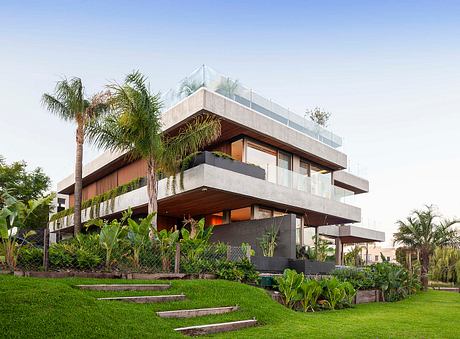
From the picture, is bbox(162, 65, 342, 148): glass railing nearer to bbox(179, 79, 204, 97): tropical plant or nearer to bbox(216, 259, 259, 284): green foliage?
bbox(179, 79, 204, 97): tropical plant

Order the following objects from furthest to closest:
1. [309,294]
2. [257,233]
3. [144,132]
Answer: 1. [257,233]
2. [144,132]
3. [309,294]

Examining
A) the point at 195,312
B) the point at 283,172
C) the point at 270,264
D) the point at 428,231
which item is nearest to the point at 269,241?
the point at 270,264

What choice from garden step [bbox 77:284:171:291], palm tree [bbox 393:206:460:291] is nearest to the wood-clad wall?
garden step [bbox 77:284:171:291]

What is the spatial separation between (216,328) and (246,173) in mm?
10332

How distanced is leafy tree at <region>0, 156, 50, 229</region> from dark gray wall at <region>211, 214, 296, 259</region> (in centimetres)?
1692

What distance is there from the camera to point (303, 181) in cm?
2105

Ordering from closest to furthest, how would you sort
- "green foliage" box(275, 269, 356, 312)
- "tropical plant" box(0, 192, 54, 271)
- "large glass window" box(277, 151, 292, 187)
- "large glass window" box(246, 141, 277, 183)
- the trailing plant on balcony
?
"tropical plant" box(0, 192, 54, 271)
"green foliage" box(275, 269, 356, 312)
"large glass window" box(246, 141, 277, 183)
"large glass window" box(277, 151, 292, 187)
the trailing plant on balcony

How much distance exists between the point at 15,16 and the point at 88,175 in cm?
1656

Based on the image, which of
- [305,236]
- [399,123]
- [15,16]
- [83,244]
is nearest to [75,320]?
[83,244]

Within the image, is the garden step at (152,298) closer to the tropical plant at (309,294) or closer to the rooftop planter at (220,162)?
the tropical plant at (309,294)

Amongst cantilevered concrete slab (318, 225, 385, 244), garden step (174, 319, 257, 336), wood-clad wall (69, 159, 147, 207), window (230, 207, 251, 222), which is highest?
wood-clad wall (69, 159, 147, 207)

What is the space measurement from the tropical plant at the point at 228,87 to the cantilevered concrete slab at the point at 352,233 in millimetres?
15270

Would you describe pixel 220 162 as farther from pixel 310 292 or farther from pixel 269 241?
pixel 310 292

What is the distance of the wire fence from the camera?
1116cm
